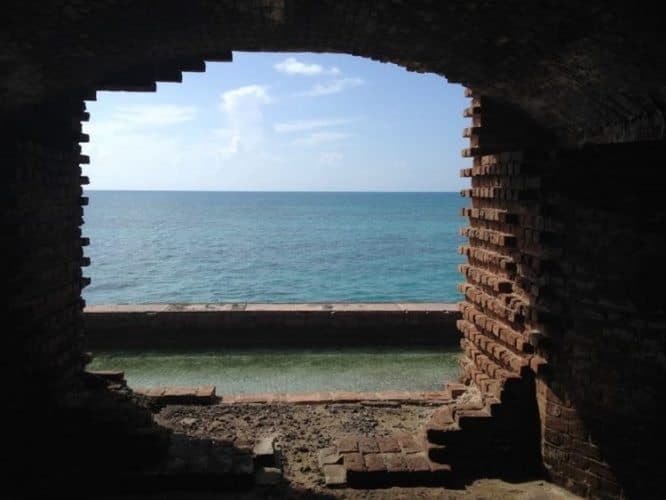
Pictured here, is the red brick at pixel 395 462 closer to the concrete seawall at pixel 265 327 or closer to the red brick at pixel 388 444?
the red brick at pixel 388 444

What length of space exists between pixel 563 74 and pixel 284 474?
16.0 feet

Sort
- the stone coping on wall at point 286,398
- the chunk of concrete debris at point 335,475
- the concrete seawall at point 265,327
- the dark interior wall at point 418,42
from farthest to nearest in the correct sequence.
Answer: the concrete seawall at point 265,327 → the stone coping on wall at point 286,398 → the chunk of concrete debris at point 335,475 → the dark interior wall at point 418,42

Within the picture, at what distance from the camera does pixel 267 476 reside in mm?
5410

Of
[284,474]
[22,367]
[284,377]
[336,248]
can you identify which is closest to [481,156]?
[284,474]

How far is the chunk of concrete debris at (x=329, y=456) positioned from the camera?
5.77m

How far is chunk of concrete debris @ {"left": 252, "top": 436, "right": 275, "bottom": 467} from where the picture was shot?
18.5ft

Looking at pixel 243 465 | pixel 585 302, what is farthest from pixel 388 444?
pixel 585 302

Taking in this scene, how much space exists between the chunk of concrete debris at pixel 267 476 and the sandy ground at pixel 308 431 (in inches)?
2.4

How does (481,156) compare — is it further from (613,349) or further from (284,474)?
(284,474)

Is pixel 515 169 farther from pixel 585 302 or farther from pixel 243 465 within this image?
pixel 243 465

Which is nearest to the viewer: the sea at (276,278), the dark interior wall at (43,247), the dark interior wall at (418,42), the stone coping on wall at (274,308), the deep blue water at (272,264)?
the dark interior wall at (418,42)

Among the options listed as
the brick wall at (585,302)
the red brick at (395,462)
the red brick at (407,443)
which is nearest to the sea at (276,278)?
the red brick at (407,443)

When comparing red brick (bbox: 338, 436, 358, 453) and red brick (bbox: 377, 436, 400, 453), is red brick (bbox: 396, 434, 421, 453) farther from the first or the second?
red brick (bbox: 338, 436, 358, 453)

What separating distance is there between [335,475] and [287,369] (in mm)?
6675
